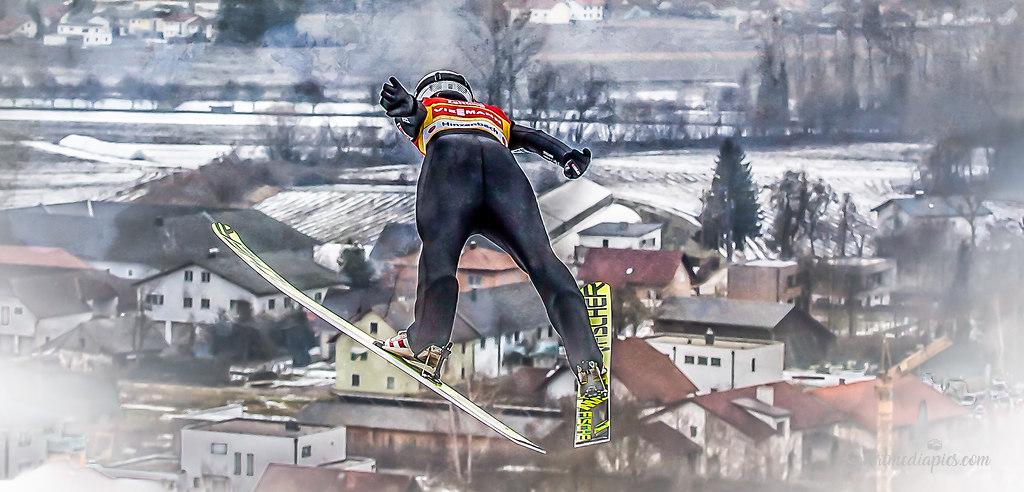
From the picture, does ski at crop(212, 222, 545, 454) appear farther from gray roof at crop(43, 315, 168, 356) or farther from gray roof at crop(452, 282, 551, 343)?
gray roof at crop(43, 315, 168, 356)

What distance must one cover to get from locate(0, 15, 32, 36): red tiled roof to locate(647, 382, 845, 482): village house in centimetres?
796

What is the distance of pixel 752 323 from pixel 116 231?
7498 mm

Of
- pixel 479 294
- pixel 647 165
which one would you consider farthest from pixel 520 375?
pixel 647 165

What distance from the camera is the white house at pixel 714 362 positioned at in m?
13.7

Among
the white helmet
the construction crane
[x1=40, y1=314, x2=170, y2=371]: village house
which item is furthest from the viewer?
[x1=40, y1=314, x2=170, y2=371]: village house

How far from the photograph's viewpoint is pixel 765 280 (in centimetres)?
1454

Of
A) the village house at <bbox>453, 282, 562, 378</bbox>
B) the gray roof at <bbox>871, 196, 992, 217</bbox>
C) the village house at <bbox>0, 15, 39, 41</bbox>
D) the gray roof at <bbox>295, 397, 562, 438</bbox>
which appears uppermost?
the village house at <bbox>0, 15, 39, 41</bbox>

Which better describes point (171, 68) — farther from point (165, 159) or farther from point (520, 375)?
point (520, 375)

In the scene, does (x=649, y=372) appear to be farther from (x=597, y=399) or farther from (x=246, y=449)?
(x=597, y=399)

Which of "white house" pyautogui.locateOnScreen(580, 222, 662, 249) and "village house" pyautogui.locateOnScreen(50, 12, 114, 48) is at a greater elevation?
"village house" pyautogui.locateOnScreen(50, 12, 114, 48)

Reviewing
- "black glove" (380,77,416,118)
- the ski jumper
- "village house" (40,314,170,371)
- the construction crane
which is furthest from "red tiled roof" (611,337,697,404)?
"black glove" (380,77,416,118)

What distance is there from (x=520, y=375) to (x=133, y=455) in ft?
15.0

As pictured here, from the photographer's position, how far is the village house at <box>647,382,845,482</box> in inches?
552

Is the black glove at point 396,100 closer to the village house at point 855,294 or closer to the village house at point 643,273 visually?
the village house at point 643,273
